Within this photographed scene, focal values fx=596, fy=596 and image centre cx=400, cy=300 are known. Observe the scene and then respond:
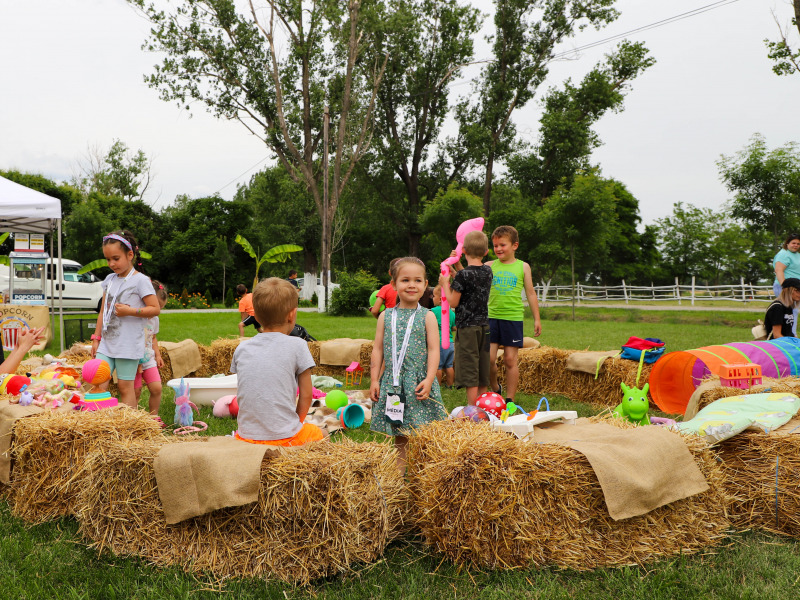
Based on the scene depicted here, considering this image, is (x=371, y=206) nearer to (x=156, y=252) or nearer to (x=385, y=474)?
(x=156, y=252)

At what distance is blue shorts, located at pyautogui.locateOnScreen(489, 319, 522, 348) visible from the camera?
618cm

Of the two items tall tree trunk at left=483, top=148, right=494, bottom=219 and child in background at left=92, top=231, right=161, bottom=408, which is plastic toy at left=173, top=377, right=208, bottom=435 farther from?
tall tree trunk at left=483, top=148, right=494, bottom=219

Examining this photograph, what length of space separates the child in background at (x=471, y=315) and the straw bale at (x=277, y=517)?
246 centimetres

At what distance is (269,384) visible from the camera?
314 centimetres

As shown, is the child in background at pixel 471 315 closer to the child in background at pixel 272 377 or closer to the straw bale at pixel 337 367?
the child in background at pixel 272 377

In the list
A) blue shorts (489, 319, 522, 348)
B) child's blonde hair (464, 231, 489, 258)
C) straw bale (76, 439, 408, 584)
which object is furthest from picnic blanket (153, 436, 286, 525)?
blue shorts (489, 319, 522, 348)

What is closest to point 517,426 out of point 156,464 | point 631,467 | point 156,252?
point 631,467

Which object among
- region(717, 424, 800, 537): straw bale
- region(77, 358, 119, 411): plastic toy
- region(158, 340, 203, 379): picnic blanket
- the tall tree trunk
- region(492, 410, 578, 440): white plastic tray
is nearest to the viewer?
region(717, 424, 800, 537): straw bale

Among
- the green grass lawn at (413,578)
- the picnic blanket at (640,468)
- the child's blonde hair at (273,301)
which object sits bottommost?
the green grass lawn at (413,578)

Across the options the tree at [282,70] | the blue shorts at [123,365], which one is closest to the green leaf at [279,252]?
the tree at [282,70]

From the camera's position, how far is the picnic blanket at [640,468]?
281cm

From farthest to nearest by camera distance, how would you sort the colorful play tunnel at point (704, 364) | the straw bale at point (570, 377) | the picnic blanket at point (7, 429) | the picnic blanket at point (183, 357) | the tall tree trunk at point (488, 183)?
the tall tree trunk at point (488, 183), the picnic blanket at point (183, 357), the straw bale at point (570, 377), the colorful play tunnel at point (704, 364), the picnic blanket at point (7, 429)

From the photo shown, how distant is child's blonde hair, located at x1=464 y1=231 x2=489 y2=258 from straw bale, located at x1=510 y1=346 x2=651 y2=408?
8.54ft

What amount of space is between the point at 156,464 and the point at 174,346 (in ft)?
18.8
